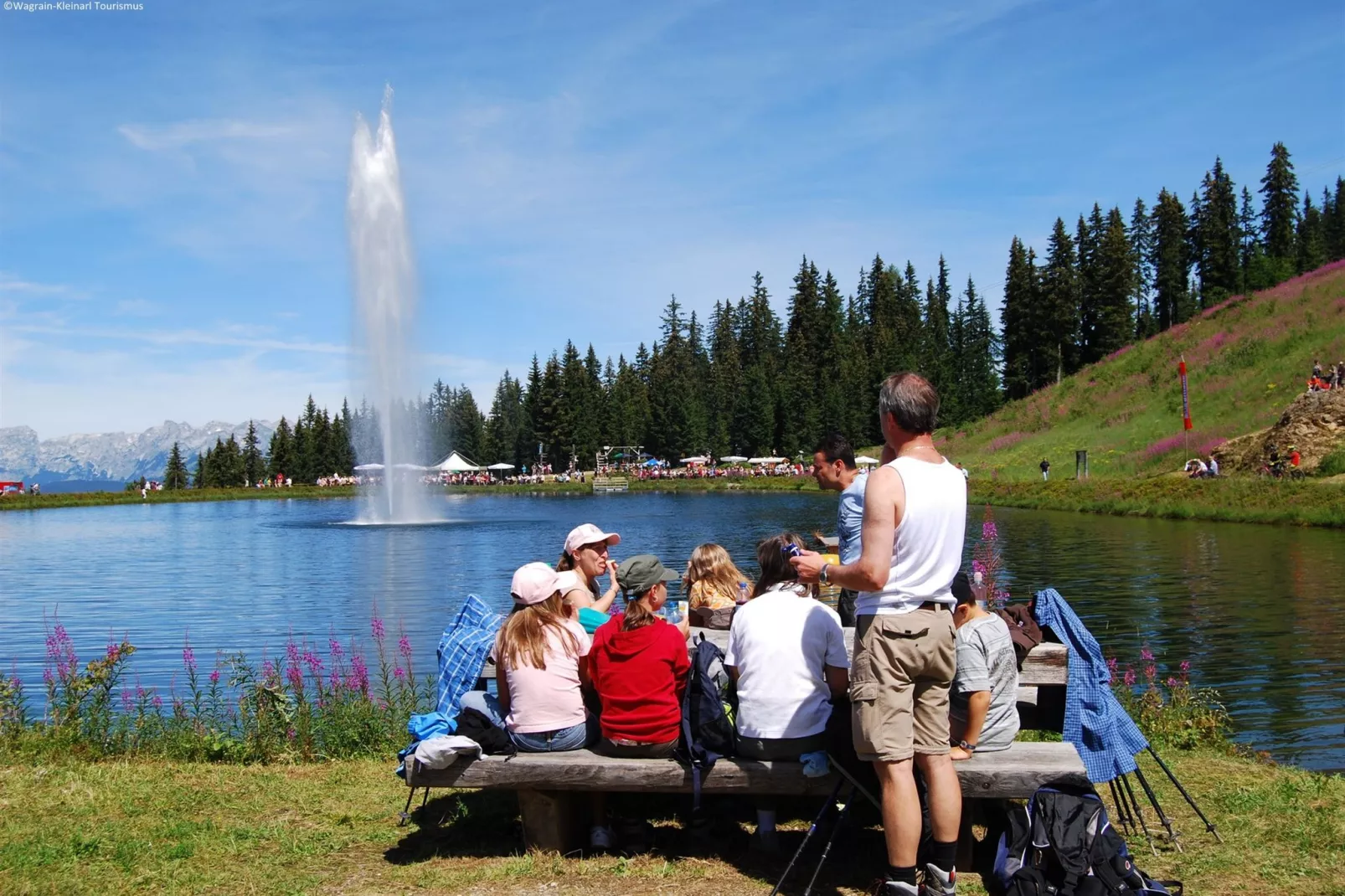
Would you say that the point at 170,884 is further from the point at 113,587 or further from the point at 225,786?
the point at 113,587

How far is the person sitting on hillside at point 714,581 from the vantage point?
25.4 ft

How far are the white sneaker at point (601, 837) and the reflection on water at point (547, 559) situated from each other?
6125 mm

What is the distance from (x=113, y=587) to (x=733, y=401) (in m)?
84.8

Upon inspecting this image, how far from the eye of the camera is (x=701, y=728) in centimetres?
557

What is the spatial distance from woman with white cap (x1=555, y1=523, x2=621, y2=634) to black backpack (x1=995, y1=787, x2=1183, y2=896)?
299 cm

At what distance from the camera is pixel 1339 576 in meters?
19.3

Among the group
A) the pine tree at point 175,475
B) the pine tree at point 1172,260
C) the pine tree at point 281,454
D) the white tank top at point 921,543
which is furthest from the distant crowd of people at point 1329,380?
the pine tree at point 175,475

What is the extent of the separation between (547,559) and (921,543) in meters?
23.8

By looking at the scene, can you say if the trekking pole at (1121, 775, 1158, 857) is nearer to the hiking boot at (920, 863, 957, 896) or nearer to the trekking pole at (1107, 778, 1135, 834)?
the trekking pole at (1107, 778, 1135, 834)

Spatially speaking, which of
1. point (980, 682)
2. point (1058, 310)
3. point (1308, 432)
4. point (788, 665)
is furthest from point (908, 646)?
point (1058, 310)

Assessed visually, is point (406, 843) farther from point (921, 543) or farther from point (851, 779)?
point (921, 543)

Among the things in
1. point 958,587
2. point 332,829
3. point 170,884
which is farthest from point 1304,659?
point 170,884

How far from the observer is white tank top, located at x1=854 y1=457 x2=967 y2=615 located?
4594mm

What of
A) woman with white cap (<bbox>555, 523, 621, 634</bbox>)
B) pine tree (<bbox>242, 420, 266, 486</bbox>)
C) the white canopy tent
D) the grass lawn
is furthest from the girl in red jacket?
pine tree (<bbox>242, 420, 266, 486</bbox>)
